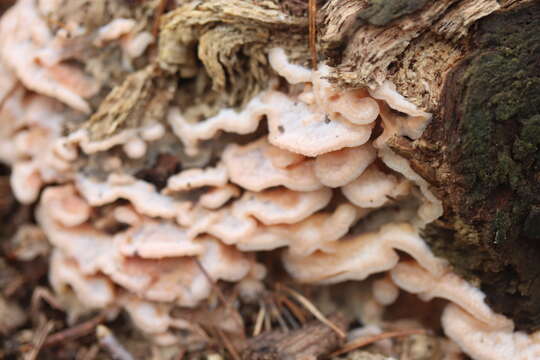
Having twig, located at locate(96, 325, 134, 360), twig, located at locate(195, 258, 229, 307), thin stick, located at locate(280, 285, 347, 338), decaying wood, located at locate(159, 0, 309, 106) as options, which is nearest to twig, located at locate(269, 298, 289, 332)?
thin stick, located at locate(280, 285, 347, 338)

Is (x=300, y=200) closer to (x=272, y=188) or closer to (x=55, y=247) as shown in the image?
(x=272, y=188)

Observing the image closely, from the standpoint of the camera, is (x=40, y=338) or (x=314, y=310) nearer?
(x=314, y=310)

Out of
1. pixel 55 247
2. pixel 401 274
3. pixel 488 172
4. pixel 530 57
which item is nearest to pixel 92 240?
pixel 55 247

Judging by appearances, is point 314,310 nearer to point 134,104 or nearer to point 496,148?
point 496,148

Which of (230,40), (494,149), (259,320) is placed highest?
(230,40)

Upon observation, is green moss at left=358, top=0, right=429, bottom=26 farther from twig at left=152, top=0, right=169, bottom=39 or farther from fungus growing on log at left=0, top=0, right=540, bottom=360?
twig at left=152, top=0, right=169, bottom=39

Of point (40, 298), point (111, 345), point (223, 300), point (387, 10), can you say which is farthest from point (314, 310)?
point (40, 298)

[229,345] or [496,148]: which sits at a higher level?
[496,148]

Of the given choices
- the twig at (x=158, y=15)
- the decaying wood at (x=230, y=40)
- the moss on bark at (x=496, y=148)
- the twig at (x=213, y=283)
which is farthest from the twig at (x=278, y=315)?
the twig at (x=158, y=15)

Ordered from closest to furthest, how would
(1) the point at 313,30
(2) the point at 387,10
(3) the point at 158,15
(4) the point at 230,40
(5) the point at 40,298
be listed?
1. (2) the point at 387,10
2. (1) the point at 313,30
3. (4) the point at 230,40
4. (3) the point at 158,15
5. (5) the point at 40,298
